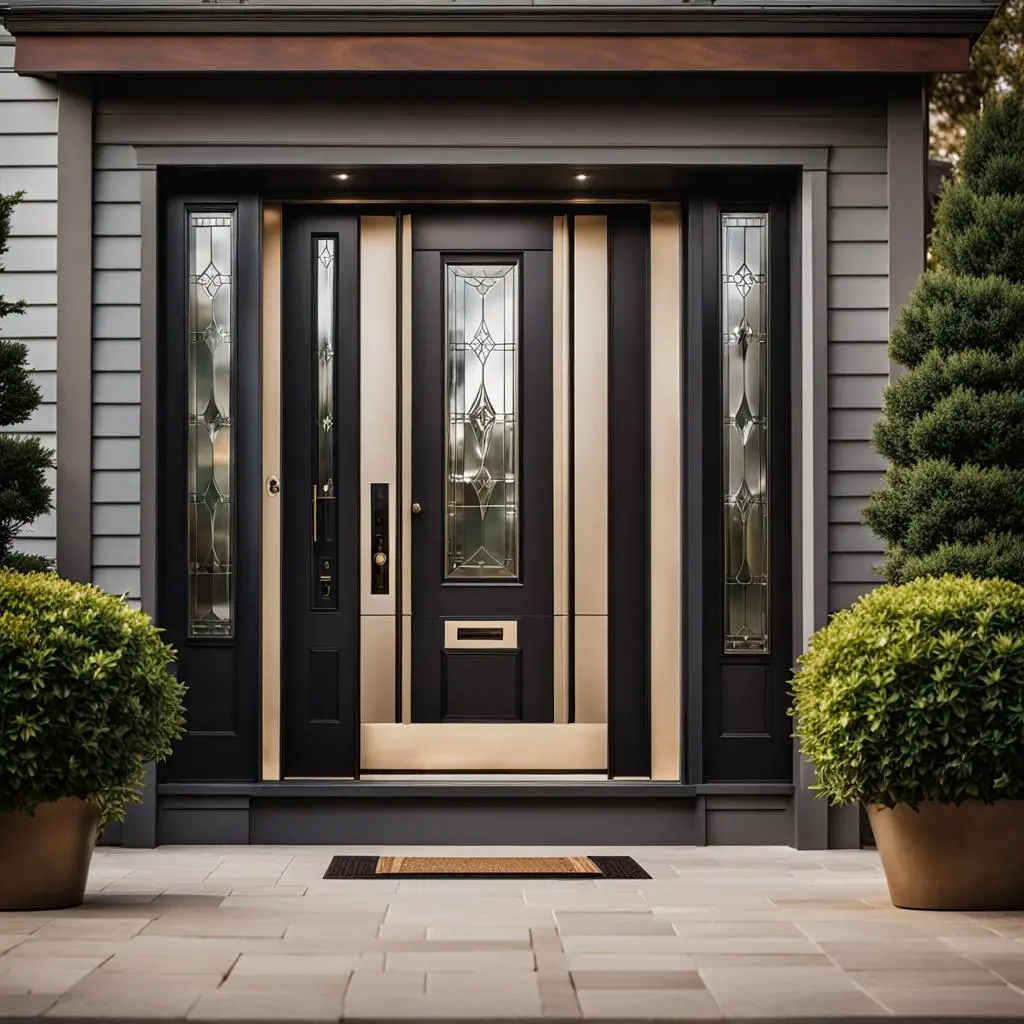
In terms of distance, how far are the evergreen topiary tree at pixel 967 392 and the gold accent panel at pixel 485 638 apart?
61.2 inches

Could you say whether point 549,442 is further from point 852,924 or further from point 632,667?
point 852,924

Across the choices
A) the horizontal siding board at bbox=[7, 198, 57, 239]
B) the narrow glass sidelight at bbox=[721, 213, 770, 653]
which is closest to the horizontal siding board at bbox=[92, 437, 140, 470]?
the horizontal siding board at bbox=[7, 198, 57, 239]

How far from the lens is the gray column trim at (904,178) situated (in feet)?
18.7

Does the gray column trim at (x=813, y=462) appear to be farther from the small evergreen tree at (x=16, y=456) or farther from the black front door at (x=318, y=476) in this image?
the small evergreen tree at (x=16, y=456)

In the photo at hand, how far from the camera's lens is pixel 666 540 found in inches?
234

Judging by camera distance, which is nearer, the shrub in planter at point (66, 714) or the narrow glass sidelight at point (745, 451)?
the shrub in planter at point (66, 714)

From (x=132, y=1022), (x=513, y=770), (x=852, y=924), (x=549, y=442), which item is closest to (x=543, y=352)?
(x=549, y=442)

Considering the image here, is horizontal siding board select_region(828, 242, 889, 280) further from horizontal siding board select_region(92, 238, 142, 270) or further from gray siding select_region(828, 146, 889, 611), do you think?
horizontal siding board select_region(92, 238, 142, 270)

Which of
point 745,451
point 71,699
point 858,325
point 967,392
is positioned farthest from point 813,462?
point 71,699

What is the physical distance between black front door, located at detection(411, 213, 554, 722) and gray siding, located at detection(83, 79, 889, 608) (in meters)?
0.47

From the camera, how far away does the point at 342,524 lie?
5.93 m

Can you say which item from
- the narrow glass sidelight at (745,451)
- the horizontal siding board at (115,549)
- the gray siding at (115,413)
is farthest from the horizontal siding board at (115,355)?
the narrow glass sidelight at (745,451)

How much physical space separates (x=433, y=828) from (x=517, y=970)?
2.34m

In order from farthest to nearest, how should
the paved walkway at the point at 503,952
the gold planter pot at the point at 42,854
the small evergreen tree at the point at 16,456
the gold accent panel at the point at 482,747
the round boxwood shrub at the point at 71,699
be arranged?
the gold accent panel at the point at 482,747, the small evergreen tree at the point at 16,456, the gold planter pot at the point at 42,854, the round boxwood shrub at the point at 71,699, the paved walkway at the point at 503,952
